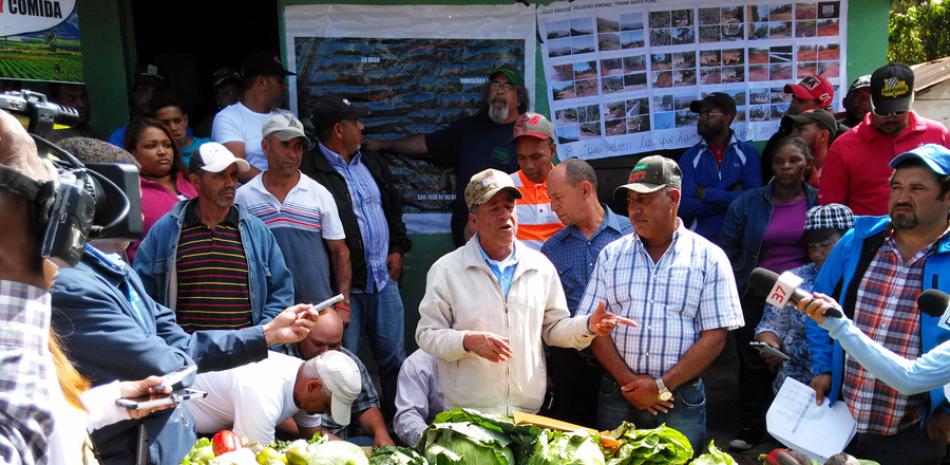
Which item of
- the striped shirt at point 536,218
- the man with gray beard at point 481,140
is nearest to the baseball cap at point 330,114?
the man with gray beard at point 481,140

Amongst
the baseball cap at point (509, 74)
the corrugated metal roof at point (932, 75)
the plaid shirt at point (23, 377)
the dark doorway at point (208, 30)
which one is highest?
the dark doorway at point (208, 30)

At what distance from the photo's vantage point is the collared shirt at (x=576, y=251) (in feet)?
15.4

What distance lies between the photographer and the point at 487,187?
4.04 metres

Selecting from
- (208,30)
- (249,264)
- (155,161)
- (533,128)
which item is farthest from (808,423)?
(208,30)

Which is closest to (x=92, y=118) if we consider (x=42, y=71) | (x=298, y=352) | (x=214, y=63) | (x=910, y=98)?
(x=42, y=71)

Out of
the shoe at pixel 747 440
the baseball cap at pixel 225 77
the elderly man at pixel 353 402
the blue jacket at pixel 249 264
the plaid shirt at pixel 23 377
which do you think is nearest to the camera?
the plaid shirt at pixel 23 377

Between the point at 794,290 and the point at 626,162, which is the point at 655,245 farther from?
the point at 626,162

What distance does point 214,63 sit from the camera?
8.84 metres

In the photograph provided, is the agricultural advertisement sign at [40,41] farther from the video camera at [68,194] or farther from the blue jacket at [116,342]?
the video camera at [68,194]

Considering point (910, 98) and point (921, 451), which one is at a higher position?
point (910, 98)

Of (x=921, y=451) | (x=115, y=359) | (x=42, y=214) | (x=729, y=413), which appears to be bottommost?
(x=729, y=413)

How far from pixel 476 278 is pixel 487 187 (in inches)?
16.9

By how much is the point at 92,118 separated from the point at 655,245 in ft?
13.0

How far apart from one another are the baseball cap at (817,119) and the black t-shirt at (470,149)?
1865 mm
